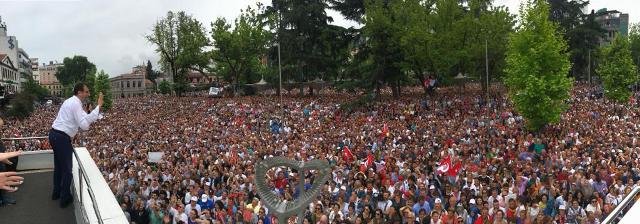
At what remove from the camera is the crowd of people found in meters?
10.2

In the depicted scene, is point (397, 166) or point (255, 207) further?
point (397, 166)

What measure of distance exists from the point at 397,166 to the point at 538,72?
40.0 feet

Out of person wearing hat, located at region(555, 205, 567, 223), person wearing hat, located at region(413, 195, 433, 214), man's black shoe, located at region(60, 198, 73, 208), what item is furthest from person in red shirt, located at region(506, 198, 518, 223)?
man's black shoe, located at region(60, 198, 73, 208)

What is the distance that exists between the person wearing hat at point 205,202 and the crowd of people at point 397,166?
0.9 inches

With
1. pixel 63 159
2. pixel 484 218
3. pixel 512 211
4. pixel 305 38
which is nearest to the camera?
pixel 63 159

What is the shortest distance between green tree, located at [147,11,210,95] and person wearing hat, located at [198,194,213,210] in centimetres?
4732

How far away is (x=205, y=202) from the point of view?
11734mm

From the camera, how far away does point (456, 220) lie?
29.3 ft

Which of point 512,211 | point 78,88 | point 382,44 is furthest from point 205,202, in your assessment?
point 382,44

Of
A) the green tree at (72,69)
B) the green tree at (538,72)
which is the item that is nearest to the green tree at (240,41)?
the green tree at (538,72)

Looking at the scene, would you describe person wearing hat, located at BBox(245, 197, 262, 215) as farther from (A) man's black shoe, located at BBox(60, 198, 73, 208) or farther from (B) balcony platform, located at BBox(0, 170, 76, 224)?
(A) man's black shoe, located at BBox(60, 198, 73, 208)

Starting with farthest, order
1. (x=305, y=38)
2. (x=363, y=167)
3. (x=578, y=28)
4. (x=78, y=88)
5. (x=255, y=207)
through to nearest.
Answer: (x=578, y=28) < (x=305, y=38) < (x=363, y=167) < (x=255, y=207) < (x=78, y=88)

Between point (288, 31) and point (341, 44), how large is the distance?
427cm

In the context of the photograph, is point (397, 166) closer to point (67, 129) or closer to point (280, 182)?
point (280, 182)
